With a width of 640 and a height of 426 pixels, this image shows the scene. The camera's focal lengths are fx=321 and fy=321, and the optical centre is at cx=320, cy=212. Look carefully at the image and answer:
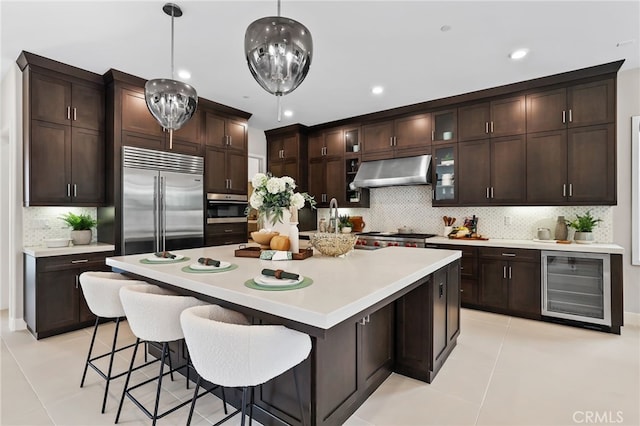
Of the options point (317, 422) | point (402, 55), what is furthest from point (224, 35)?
point (317, 422)

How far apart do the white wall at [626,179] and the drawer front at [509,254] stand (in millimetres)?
939

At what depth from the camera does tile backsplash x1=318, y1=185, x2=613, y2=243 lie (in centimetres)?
395

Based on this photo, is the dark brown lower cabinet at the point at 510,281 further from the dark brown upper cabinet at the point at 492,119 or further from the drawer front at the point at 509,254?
the dark brown upper cabinet at the point at 492,119

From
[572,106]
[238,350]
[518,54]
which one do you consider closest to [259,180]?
[238,350]

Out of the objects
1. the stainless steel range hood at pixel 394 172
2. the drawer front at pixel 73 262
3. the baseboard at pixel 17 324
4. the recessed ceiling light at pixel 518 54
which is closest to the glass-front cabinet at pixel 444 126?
the stainless steel range hood at pixel 394 172

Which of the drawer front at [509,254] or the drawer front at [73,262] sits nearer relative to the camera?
the drawer front at [73,262]

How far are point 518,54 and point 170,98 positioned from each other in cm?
328

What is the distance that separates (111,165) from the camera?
148 inches

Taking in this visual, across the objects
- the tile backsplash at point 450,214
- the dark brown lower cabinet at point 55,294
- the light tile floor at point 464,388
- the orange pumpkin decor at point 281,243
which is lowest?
the light tile floor at point 464,388

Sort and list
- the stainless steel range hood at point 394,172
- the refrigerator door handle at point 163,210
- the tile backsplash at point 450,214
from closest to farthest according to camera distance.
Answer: the tile backsplash at point 450,214
the refrigerator door handle at point 163,210
the stainless steel range hood at point 394,172

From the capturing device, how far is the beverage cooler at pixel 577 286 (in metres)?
3.38

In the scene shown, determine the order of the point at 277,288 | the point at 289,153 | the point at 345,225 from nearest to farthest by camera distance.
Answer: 1. the point at 277,288
2. the point at 345,225
3. the point at 289,153

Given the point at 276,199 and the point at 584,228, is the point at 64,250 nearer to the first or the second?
the point at 276,199

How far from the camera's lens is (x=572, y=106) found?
3725 mm
